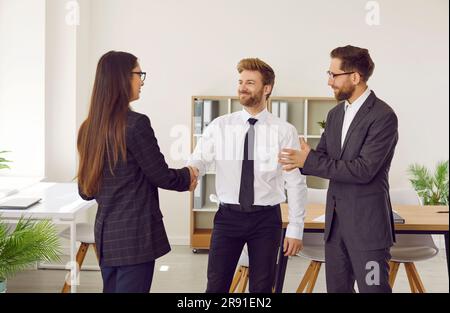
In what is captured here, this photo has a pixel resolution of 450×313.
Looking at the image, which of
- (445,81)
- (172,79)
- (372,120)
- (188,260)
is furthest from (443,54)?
(372,120)

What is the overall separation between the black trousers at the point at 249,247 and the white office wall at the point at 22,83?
2.92 metres

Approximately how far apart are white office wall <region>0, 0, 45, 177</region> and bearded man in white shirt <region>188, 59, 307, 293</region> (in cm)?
267

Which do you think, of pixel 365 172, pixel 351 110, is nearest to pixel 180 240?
pixel 351 110

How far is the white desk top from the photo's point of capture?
3.73m

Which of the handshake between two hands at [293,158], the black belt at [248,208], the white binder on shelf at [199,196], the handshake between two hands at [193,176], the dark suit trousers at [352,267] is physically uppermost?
the handshake between two hands at [293,158]

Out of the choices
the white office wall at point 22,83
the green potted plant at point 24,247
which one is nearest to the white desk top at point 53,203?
the green potted plant at point 24,247

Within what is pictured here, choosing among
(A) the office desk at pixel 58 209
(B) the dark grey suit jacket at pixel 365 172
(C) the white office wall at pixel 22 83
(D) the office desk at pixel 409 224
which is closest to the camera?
(B) the dark grey suit jacket at pixel 365 172

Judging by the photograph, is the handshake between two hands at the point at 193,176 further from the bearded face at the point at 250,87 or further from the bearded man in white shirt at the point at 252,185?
the bearded face at the point at 250,87

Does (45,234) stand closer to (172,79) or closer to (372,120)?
(372,120)

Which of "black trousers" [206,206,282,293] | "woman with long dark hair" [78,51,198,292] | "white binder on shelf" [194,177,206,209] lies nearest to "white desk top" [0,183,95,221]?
"black trousers" [206,206,282,293]

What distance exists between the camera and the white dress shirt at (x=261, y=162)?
3.00 meters

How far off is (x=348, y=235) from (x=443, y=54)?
388cm

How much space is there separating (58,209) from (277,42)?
306 centimetres

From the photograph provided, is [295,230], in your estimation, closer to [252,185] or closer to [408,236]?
[252,185]
